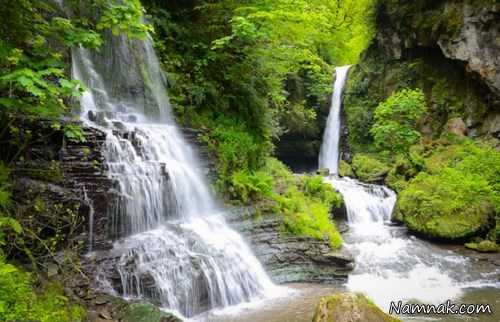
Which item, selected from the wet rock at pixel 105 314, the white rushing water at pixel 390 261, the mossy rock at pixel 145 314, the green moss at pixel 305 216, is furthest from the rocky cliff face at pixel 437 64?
the wet rock at pixel 105 314

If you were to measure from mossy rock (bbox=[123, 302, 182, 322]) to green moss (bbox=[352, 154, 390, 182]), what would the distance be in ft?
41.9

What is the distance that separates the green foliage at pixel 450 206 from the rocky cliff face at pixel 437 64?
437cm

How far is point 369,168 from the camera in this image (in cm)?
1752

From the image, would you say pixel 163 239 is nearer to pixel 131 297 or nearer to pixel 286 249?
pixel 131 297

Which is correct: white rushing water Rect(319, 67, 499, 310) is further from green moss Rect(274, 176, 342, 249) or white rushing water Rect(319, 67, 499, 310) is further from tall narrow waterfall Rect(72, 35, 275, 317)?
tall narrow waterfall Rect(72, 35, 275, 317)

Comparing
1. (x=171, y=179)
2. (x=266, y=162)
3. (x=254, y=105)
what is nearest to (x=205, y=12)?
(x=254, y=105)

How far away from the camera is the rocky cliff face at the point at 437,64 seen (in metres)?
15.6

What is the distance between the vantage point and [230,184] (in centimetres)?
928

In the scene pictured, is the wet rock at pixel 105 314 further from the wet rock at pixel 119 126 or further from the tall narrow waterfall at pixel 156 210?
the wet rock at pixel 119 126

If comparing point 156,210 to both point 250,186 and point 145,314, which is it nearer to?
point 145,314

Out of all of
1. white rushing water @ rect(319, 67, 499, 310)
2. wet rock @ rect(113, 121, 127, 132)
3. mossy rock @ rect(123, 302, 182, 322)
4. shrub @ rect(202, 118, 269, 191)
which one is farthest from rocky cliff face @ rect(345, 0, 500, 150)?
mossy rock @ rect(123, 302, 182, 322)

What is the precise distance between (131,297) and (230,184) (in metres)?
4.07

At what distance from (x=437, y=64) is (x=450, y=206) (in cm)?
894

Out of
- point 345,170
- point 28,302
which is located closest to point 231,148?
point 28,302
